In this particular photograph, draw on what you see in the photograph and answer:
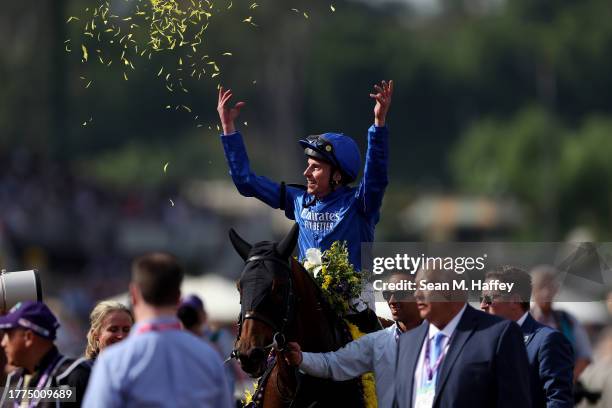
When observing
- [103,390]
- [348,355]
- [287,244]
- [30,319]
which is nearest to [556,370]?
[348,355]

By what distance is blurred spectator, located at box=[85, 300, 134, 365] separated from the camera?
977 cm

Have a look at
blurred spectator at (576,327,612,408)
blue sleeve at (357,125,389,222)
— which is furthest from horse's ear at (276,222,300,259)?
blurred spectator at (576,327,612,408)

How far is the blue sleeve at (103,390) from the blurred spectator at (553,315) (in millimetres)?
5094

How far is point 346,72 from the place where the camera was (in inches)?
4203

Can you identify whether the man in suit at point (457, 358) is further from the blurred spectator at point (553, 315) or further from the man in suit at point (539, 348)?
the blurred spectator at point (553, 315)

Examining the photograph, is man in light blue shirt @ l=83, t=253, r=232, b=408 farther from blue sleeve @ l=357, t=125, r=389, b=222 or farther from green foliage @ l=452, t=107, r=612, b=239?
green foliage @ l=452, t=107, r=612, b=239

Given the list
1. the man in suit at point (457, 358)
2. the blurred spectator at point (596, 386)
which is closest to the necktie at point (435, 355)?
the man in suit at point (457, 358)

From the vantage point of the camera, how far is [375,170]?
10.2 metres

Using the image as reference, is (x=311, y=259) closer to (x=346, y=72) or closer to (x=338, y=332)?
(x=338, y=332)

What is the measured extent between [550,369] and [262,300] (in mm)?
1982

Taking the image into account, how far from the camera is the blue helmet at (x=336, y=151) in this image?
10.5 m

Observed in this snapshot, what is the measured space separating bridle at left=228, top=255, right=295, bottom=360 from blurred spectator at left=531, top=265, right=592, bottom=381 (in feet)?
8.51

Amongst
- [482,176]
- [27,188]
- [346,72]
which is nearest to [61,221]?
[27,188]

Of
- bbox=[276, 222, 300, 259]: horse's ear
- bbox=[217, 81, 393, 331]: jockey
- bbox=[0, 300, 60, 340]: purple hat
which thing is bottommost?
bbox=[0, 300, 60, 340]: purple hat
